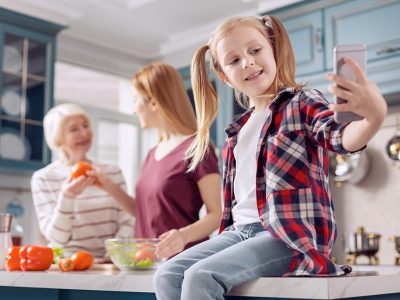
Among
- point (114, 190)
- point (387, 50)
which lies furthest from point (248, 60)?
point (387, 50)

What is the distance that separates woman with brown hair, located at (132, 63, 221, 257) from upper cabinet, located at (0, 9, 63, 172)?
1.63 m

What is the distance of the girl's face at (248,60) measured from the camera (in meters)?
1.14

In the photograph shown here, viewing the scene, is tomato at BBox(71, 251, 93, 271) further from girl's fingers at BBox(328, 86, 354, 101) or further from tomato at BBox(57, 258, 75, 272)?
girl's fingers at BBox(328, 86, 354, 101)

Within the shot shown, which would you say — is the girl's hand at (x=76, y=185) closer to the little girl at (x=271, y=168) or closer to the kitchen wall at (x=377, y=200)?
the little girl at (x=271, y=168)

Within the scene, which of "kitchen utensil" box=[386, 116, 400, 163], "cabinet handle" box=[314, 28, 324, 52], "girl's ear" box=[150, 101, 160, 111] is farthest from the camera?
"cabinet handle" box=[314, 28, 324, 52]

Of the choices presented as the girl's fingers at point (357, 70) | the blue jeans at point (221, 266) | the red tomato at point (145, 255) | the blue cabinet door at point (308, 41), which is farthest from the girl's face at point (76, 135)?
the girl's fingers at point (357, 70)

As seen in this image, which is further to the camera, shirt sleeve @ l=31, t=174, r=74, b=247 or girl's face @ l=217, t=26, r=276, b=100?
shirt sleeve @ l=31, t=174, r=74, b=247

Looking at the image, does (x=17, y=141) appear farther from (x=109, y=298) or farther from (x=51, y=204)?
(x=109, y=298)

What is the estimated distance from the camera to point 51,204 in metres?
→ 2.20

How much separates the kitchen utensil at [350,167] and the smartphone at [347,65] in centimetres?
232

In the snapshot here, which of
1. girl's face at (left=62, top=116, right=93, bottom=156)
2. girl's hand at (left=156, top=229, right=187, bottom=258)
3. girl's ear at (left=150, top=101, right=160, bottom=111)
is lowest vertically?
girl's hand at (left=156, top=229, right=187, bottom=258)

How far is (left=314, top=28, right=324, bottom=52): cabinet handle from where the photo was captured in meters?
3.14

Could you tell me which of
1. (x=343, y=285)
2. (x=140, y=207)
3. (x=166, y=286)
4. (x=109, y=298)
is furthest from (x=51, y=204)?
(x=343, y=285)

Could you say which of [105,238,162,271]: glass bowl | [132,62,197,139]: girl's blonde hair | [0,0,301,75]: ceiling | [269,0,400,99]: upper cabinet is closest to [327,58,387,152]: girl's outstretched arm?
[105,238,162,271]: glass bowl
